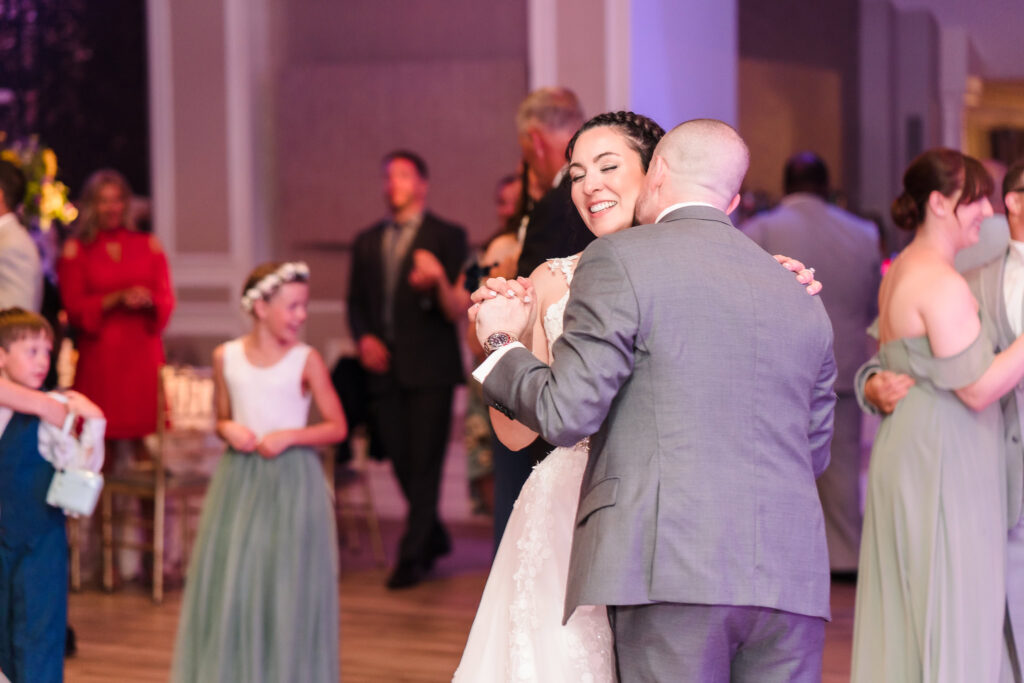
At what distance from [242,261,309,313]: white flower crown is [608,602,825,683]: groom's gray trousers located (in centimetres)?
214

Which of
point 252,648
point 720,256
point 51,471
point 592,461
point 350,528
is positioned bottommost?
point 350,528

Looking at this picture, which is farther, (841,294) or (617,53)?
(617,53)

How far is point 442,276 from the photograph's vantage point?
5.48 meters

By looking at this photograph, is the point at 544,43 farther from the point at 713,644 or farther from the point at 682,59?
the point at 713,644

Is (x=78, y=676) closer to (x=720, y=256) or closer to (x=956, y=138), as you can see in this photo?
(x=720, y=256)

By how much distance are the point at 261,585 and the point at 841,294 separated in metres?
2.89

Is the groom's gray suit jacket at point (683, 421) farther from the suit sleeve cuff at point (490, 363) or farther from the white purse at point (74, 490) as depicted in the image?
the white purse at point (74, 490)

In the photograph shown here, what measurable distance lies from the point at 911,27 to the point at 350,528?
4.78m

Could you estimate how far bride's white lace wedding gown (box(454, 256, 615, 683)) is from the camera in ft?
7.25

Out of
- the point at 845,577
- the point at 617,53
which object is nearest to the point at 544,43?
the point at 617,53

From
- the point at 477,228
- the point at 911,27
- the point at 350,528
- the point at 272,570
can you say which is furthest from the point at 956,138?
the point at 272,570

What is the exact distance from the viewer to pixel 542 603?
2256mm

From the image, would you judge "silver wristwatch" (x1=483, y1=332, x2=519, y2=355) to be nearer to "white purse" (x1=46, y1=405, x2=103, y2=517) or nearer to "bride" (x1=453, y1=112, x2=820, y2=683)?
"bride" (x1=453, y1=112, x2=820, y2=683)

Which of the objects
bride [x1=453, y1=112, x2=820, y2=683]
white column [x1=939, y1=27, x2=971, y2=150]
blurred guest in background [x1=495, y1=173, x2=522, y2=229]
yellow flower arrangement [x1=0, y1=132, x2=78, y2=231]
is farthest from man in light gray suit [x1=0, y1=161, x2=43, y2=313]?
white column [x1=939, y1=27, x2=971, y2=150]
